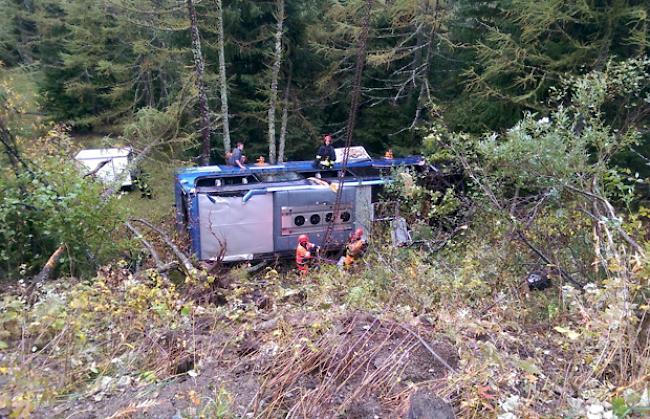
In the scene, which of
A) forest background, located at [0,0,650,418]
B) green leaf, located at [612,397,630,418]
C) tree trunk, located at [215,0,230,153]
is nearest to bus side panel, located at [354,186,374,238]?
forest background, located at [0,0,650,418]

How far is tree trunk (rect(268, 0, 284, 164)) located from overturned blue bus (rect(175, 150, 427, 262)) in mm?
5127

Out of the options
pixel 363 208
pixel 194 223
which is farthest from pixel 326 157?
pixel 194 223

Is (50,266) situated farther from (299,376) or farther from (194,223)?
(299,376)

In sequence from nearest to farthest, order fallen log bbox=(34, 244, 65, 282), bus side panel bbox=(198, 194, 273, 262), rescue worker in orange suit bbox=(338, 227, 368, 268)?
fallen log bbox=(34, 244, 65, 282) < rescue worker in orange suit bbox=(338, 227, 368, 268) < bus side panel bbox=(198, 194, 273, 262)

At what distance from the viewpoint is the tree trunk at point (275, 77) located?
604 inches

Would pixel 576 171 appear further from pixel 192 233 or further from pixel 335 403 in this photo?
pixel 192 233

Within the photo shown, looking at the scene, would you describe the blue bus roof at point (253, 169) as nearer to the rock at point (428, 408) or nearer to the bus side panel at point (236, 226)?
the bus side panel at point (236, 226)

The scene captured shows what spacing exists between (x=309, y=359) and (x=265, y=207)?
716 cm

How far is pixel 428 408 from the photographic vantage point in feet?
8.59

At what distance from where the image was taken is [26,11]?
2714 centimetres

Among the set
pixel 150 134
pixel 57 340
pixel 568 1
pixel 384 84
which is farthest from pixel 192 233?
pixel 384 84

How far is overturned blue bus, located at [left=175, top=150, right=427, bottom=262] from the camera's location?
977 centimetres

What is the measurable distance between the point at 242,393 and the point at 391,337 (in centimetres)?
111

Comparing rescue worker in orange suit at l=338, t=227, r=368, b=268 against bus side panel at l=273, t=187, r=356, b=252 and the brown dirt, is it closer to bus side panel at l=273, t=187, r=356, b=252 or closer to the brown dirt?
bus side panel at l=273, t=187, r=356, b=252
